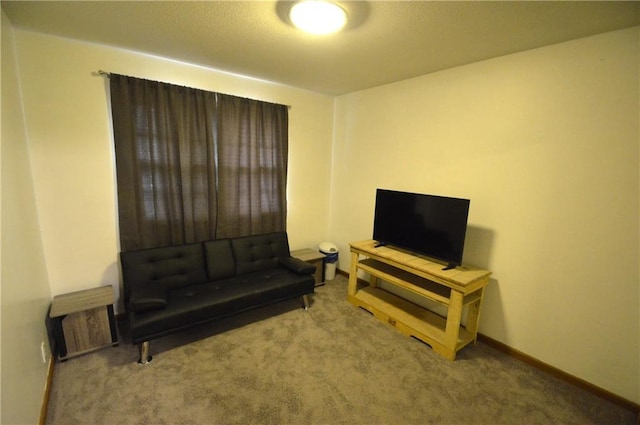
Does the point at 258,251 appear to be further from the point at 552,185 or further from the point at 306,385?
the point at 552,185

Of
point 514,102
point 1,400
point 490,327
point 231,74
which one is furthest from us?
point 231,74

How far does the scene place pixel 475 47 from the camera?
2.20 m

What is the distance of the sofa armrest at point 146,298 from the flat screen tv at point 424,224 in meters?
2.20

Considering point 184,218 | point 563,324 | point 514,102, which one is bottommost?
point 563,324

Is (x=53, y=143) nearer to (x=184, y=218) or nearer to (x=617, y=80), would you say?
(x=184, y=218)

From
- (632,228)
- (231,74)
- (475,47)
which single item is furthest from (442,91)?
(231,74)

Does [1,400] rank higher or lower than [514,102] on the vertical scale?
lower

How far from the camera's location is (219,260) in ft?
9.68

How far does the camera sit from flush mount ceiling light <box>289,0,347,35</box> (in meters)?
1.63

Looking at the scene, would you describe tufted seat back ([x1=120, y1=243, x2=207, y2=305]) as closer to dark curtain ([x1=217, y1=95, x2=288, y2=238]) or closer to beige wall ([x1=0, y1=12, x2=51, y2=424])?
dark curtain ([x1=217, y1=95, x2=288, y2=238])

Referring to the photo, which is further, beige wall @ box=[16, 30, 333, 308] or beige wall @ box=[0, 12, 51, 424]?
beige wall @ box=[16, 30, 333, 308]

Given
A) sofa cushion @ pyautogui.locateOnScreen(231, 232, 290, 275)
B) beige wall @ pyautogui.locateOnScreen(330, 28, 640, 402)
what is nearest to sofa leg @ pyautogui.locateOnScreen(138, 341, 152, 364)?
sofa cushion @ pyautogui.locateOnScreen(231, 232, 290, 275)

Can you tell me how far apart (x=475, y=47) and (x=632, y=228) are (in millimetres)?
1718

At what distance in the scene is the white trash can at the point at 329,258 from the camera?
12.7 ft
